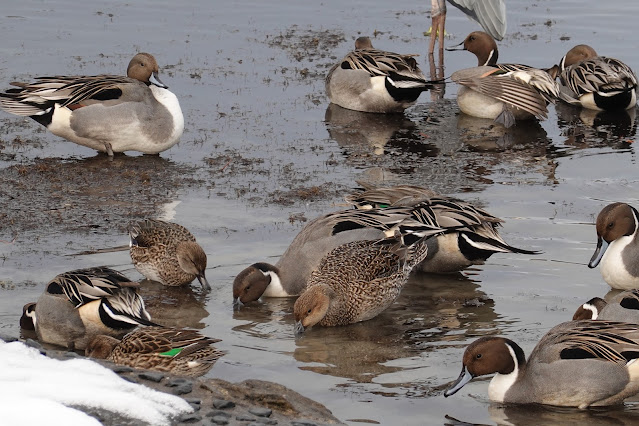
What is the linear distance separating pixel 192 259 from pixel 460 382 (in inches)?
91.3

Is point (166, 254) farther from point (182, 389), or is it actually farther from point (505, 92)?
point (505, 92)

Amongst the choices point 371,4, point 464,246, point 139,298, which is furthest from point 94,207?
point 371,4

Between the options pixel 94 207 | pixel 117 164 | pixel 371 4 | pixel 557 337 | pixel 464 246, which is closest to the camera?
pixel 557 337

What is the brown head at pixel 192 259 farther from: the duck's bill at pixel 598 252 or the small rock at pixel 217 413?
the duck's bill at pixel 598 252

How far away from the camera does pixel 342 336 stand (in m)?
7.64

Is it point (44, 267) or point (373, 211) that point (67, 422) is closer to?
point (44, 267)

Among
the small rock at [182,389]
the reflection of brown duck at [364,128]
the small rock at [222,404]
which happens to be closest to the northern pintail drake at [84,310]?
the small rock at [182,389]

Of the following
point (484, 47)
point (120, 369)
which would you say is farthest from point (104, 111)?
point (120, 369)

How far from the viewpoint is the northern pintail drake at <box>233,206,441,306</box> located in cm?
812

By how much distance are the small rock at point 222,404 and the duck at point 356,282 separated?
65.6 inches

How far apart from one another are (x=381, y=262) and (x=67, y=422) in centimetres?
Result: 323

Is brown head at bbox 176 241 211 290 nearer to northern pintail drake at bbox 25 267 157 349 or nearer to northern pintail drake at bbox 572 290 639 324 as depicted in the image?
northern pintail drake at bbox 25 267 157 349

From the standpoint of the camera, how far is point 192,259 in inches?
317

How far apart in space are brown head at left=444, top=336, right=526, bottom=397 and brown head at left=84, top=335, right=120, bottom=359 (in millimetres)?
1970
